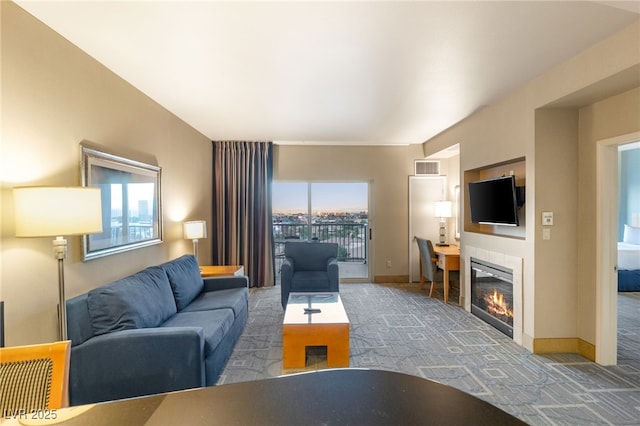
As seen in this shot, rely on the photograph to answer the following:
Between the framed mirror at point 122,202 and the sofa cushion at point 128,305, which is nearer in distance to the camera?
the sofa cushion at point 128,305

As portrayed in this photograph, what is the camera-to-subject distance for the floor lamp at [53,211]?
1557 millimetres

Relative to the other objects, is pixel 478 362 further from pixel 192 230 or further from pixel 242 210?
pixel 242 210

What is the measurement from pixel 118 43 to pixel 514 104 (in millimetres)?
3589

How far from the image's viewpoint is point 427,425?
2.29 ft

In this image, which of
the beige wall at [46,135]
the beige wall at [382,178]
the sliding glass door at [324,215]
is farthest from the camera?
the sliding glass door at [324,215]

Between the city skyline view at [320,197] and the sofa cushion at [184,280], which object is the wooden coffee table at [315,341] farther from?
the city skyline view at [320,197]

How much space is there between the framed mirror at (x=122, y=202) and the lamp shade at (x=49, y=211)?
0.63 meters

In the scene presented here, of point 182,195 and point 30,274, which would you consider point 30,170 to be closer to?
point 30,274

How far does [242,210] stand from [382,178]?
264 centimetres

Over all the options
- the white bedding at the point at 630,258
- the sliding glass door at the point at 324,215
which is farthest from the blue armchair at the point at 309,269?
the white bedding at the point at 630,258

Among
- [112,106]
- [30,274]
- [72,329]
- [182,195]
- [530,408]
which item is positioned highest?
[112,106]

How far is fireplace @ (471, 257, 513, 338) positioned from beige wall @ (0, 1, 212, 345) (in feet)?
12.6

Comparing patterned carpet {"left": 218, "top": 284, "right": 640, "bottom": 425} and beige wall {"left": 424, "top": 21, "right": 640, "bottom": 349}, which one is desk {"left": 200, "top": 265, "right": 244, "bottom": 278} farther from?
beige wall {"left": 424, "top": 21, "right": 640, "bottom": 349}

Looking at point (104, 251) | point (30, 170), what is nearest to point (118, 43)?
point (30, 170)
